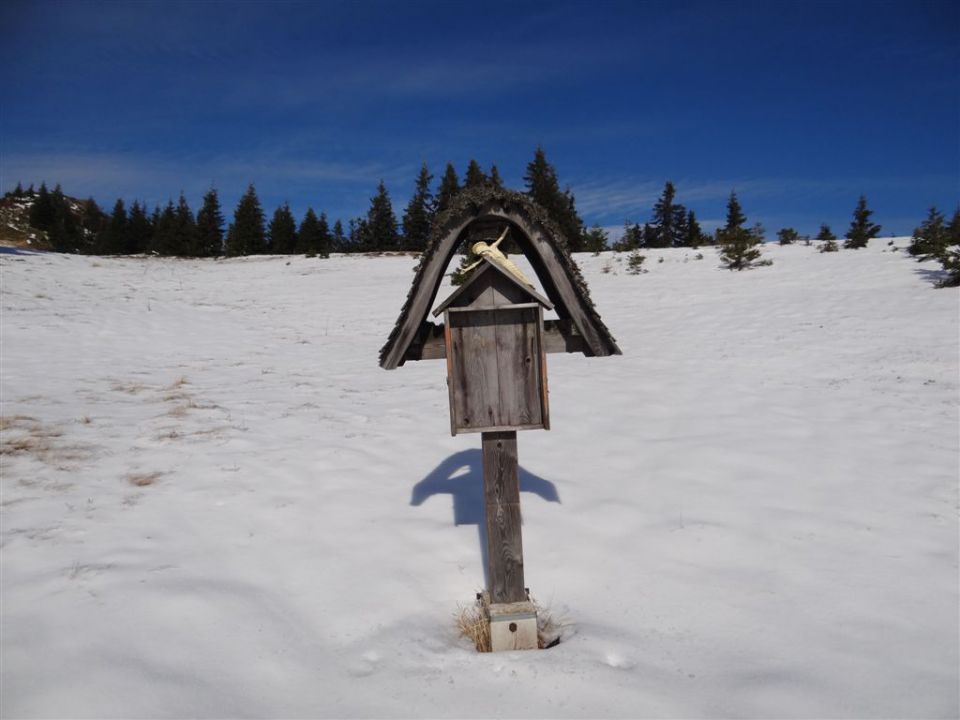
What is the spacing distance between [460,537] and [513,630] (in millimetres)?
1430

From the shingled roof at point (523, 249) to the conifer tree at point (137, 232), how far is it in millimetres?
72472

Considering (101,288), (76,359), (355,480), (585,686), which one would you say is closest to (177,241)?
(101,288)

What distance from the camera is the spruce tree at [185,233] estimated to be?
53.4m

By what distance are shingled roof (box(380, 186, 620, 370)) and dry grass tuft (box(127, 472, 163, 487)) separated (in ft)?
12.6

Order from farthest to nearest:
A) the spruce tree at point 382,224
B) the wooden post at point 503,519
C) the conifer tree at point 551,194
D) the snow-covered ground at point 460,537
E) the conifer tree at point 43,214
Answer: the conifer tree at point 43,214, the spruce tree at point 382,224, the conifer tree at point 551,194, the wooden post at point 503,519, the snow-covered ground at point 460,537

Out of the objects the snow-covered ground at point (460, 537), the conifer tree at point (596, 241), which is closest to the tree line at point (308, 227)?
the conifer tree at point (596, 241)

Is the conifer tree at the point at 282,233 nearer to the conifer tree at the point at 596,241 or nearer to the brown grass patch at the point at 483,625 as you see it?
the conifer tree at the point at 596,241

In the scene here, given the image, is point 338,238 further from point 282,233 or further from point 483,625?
point 483,625

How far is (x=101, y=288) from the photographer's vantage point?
17844 millimetres

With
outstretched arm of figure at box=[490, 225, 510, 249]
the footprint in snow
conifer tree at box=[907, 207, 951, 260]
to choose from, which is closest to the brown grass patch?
the footprint in snow

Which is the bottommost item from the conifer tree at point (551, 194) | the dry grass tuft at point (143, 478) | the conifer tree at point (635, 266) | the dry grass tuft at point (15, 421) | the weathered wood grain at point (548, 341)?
the dry grass tuft at point (143, 478)

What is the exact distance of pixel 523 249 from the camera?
139 inches

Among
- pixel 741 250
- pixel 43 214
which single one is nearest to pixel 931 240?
pixel 741 250

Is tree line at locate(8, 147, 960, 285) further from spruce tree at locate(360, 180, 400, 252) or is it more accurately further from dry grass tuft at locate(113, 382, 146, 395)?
dry grass tuft at locate(113, 382, 146, 395)
